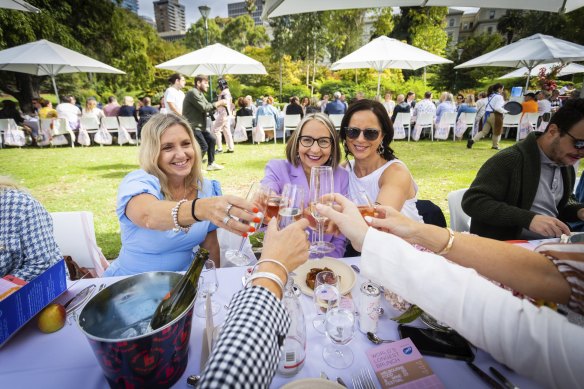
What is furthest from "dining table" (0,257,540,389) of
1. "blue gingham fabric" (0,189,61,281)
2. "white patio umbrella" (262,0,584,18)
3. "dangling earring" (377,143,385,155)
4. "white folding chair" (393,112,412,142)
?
"white folding chair" (393,112,412,142)

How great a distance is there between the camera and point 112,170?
845 cm

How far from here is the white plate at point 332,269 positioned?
1703 mm

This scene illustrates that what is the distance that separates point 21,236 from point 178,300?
4.56 feet

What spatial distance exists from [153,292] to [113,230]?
14.4 feet

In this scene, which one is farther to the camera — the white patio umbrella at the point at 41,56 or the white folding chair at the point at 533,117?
the white folding chair at the point at 533,117

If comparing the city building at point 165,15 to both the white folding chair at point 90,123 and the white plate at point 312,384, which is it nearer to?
the white folding chair at point 90,123

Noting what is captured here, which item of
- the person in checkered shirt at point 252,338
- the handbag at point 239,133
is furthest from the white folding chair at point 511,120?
the person in checkered shirt at point 252,338

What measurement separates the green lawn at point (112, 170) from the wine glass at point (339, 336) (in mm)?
3963

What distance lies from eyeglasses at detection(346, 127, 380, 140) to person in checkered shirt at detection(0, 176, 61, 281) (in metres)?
2.58

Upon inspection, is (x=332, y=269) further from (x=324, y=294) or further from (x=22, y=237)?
(x=22, y=237)

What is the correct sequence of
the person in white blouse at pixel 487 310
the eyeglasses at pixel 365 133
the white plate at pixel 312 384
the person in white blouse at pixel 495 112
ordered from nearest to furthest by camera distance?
the person in white blouse at pixel 487 310
the white plate at pixel 312 384
the eyeglasses at pixel 365 133
the person in white blouse at pixel 495 112

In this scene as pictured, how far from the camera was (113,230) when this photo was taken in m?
4.94

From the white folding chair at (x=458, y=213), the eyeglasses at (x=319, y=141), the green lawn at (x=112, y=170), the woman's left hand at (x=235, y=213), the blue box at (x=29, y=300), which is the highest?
the eyeglasses at (x=319, y=141)

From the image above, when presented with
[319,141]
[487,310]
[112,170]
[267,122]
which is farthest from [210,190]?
[267,122]
